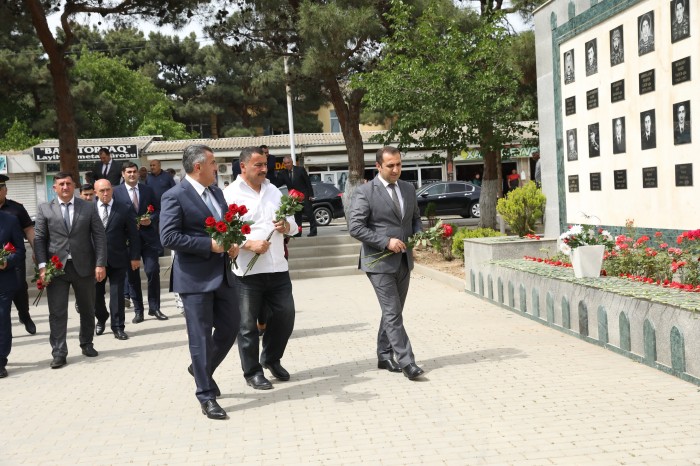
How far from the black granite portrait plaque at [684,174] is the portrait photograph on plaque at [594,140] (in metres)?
1.88

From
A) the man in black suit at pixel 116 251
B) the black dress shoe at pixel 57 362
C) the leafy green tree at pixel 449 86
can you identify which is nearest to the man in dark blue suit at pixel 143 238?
the man in black suit at pixel 116 251

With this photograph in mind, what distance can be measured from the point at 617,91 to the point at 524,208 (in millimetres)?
3422

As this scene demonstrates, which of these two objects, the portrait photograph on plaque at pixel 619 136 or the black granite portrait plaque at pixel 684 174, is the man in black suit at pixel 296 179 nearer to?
the portrait photograph on plaque at pixel 619 136

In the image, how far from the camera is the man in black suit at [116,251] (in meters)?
10.5

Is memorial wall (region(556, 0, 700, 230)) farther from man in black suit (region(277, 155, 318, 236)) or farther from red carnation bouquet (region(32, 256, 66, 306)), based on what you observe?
man in black suit (region(277, 155, 318, 236))

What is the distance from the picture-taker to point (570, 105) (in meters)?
11.8

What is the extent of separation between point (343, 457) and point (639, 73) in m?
6.49

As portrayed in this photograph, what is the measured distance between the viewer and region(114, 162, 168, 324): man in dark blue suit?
1182 centimetres

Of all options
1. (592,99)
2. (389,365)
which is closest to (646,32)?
(592,99)

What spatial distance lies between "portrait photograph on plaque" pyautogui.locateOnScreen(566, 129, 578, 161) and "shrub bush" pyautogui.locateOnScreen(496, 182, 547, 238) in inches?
54.4

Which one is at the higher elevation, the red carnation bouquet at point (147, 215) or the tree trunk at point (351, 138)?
the tree trunk at point (351, 138)

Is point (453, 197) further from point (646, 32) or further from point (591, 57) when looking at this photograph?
point (646, 32)

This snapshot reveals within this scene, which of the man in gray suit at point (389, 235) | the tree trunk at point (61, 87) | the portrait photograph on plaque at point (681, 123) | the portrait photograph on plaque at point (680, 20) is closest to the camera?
the man in gray suit at point (389, 235)

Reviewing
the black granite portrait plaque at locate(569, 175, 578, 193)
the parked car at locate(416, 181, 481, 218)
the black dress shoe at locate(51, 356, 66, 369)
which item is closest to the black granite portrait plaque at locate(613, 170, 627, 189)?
the black granite portrait plaque at locate(569, 175, 578, 193)
